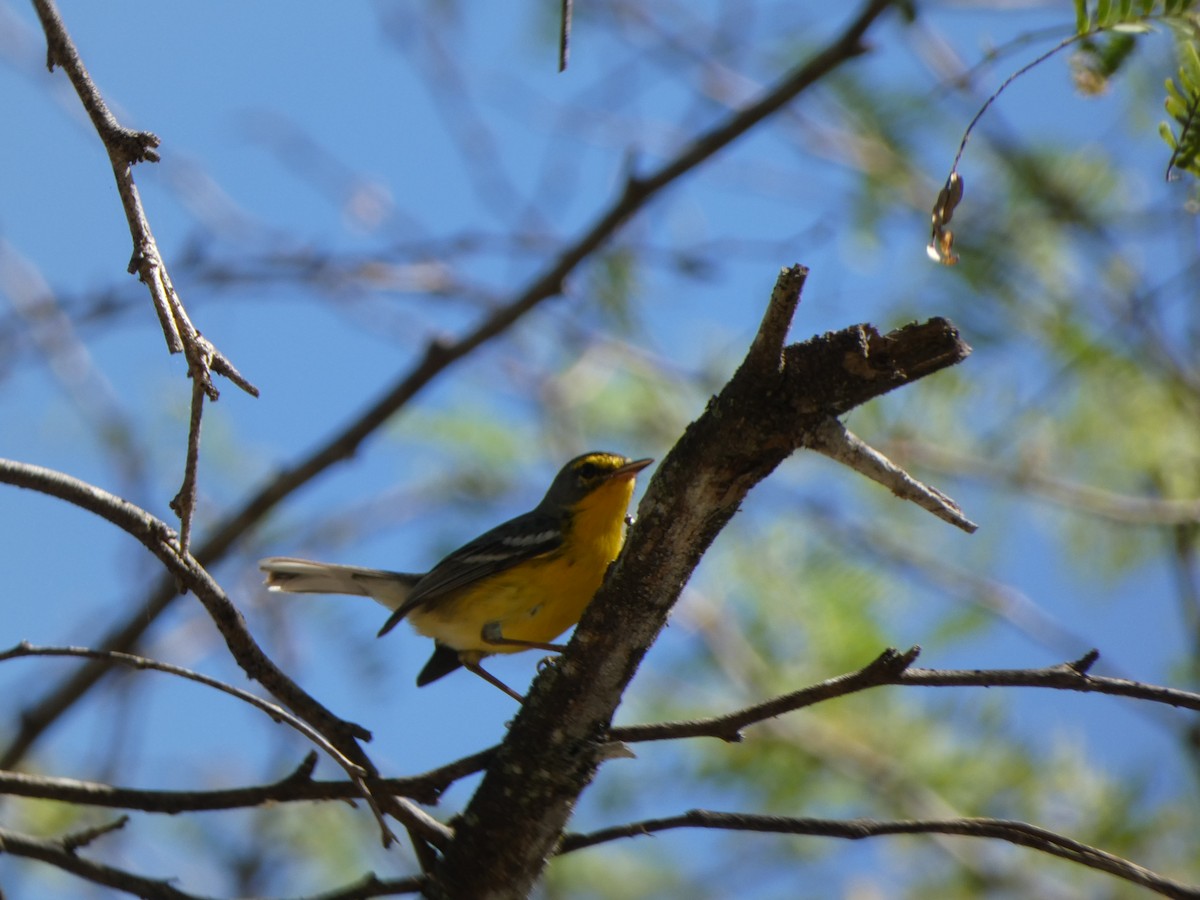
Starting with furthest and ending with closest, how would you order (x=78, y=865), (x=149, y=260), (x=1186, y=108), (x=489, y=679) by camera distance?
(x=489, y=679)
(x=78, y=865)
(x=1186, y=108)
(x=149, y=260)

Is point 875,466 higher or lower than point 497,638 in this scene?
lower

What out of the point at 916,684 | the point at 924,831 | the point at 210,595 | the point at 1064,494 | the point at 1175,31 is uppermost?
the point at 1064,494

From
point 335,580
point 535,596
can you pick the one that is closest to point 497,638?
point 535,596

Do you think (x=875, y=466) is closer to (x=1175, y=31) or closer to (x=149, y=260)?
(x=1175, y=31)

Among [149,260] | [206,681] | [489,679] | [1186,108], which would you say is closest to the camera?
[149,260]

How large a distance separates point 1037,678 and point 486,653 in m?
3.11

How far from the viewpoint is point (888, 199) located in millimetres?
5559

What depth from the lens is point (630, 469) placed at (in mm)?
4781

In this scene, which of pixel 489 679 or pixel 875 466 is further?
pixel 489 679

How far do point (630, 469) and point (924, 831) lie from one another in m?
2.85

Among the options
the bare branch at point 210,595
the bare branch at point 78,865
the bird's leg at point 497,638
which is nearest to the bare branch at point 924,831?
the bare branch at point 210,595

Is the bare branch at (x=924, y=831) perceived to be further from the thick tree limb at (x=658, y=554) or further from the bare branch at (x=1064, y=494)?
the bare branch at (x=1064, y=494)

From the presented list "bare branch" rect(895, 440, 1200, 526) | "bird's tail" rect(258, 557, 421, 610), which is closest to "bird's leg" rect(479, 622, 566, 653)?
"bird's tail" rect(258, 557, 421, 610)

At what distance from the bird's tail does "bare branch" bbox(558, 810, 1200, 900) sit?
2.71 metres
